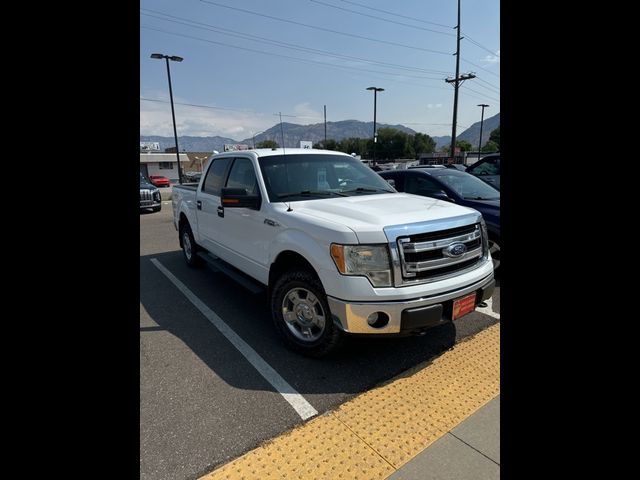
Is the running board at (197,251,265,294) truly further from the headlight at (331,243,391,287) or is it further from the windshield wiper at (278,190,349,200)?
the headlight at (331,243,391,287)

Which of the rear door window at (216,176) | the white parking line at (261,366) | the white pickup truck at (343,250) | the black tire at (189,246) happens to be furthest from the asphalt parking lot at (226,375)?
the rear door window at (216,176)

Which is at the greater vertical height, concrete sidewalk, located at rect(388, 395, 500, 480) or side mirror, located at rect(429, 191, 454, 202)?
side mirror, located at rect(429, 191, 454, 202)

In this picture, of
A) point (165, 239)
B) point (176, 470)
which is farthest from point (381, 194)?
point (165, 239)

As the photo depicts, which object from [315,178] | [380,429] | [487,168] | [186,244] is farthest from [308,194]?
[487,168]

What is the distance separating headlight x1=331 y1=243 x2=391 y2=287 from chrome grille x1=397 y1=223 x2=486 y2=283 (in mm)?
122

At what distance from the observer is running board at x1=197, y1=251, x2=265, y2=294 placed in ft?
13.5

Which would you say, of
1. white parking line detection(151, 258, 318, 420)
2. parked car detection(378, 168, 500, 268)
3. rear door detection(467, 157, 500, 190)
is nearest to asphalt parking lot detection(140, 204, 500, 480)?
white parking line detection(151, 258, 318, 420)

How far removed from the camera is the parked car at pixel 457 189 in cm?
528

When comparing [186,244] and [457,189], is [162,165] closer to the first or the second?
[186,244]

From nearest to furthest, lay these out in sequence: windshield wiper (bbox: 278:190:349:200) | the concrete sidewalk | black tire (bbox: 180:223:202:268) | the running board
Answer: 1. the concrete sidewalk
2. windshield wiper (bbox: 278:190:349:200)
3. the running board
4. black tire (bbox: 180:223:202:268)

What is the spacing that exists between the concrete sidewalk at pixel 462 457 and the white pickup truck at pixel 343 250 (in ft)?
2.43
